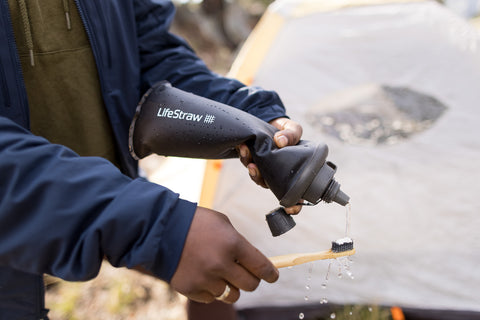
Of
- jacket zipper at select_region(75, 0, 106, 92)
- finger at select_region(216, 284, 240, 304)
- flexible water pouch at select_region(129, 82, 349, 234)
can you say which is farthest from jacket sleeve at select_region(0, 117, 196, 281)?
jacket zipper at select_region(75, 0, 106, 92)

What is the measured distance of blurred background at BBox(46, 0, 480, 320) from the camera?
1.42 meters

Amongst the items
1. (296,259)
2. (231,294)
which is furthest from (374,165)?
(231,294)

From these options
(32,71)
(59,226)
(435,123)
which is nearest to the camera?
(59,226)

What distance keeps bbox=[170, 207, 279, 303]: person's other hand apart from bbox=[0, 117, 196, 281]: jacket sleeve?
0.01 m

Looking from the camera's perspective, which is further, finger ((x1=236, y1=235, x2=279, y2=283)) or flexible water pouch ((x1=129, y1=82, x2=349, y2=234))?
flexible water pouch ((x1=129, y1=82, x2=349, y2=234))

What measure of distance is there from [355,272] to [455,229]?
14.4 inches

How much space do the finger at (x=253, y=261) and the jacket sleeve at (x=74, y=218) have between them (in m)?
→ 0.09

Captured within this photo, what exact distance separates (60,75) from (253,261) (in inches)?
22.5

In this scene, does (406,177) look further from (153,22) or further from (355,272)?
(153,22)

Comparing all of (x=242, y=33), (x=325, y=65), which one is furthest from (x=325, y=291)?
(x=242, y=33)

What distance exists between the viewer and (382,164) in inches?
60.3

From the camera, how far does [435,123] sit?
158cm

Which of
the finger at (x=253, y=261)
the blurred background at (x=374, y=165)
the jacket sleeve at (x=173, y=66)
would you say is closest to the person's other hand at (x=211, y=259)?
the finger at (x=253, y=261)

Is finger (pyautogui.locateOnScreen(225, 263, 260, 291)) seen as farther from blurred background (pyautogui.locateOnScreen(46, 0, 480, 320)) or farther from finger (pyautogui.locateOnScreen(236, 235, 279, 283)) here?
blurred background (pyautogui.locateOnScreen(46, 0, 480, 320))
